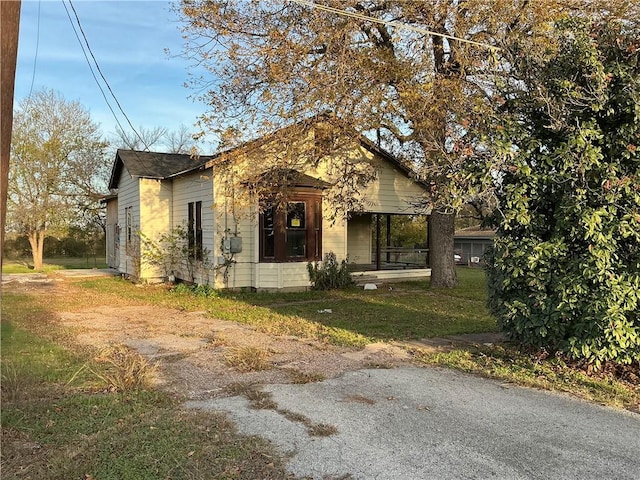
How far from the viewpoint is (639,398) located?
5.15m

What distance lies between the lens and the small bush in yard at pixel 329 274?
14.5 meters

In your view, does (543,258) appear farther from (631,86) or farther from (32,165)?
(32,165)

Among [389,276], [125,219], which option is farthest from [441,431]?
[125,219]

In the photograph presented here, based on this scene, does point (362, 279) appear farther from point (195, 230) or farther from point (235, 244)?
point (195, 230)

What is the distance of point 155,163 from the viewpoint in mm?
17469

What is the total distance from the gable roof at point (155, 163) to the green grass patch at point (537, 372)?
11.3 meters

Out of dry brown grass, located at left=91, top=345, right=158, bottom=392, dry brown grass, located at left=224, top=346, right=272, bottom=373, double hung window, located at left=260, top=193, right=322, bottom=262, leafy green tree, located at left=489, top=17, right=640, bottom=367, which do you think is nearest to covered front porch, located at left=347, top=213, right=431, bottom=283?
double hung window, located at left=260, top=193, right=322, bottom=262

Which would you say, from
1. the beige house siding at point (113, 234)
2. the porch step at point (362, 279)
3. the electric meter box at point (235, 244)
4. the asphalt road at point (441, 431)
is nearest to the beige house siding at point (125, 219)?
the beige house siding at point (113, 234)

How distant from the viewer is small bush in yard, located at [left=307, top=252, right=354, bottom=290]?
47.7 feet

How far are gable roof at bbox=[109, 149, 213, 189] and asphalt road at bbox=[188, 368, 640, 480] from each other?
469 inches

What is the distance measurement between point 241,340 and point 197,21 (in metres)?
6.61

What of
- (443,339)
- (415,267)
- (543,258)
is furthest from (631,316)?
(415,267)

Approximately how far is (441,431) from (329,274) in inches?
413

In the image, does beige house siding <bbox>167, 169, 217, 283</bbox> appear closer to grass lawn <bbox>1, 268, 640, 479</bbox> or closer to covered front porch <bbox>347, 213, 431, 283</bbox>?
grass lawn <bbox>1, 268, 640, 479</bbox>
